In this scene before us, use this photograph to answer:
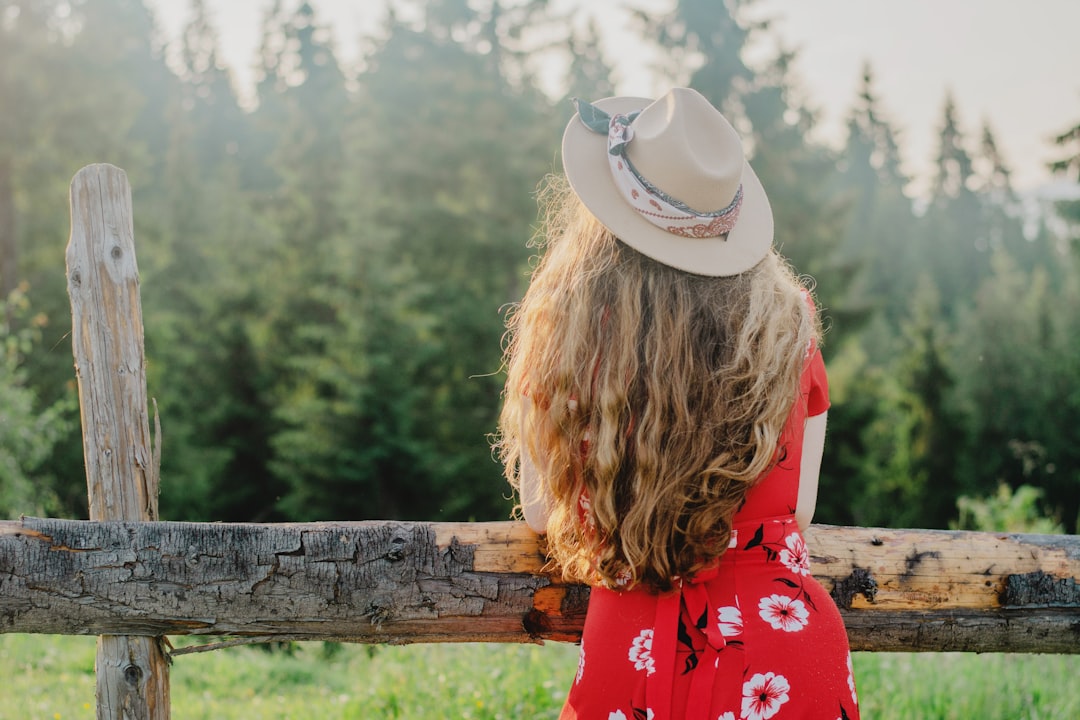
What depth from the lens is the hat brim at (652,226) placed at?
1851 mm

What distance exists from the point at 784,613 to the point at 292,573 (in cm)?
152

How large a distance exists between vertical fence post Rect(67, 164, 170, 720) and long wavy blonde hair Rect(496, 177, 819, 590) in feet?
5.49

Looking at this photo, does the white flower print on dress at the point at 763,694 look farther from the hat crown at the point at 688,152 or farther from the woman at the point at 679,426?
the hat crown at the point at 688,152

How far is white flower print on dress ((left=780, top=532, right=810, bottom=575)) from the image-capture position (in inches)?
78.0

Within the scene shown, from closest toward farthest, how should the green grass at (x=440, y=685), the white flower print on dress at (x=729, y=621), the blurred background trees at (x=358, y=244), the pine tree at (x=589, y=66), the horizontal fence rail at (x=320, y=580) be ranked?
the white flower print on dress at (x=729, y=621)
the horizontal fence rail at (x=320, y=580)
the green grass at (x=440, y=685)
the blurred background trees at (x=358, y=244)
the pine tree at (x=589, y=66)

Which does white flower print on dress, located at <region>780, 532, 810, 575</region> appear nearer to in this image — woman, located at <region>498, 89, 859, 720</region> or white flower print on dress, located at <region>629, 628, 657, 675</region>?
woman, located at <region>498, 89, 859, 720</region>

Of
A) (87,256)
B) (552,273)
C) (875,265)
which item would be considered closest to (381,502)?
(87,256)

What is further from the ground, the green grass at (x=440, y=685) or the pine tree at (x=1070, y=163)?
the pine tree at (x=1070, y=163)

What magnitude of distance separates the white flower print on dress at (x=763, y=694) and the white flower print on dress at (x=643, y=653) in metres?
0.21

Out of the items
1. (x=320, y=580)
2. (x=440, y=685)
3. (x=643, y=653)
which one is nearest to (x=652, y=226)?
(x=643, y=653)

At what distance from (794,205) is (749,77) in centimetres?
275

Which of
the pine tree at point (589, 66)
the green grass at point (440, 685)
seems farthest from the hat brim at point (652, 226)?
the pine tree at point (589, 66)

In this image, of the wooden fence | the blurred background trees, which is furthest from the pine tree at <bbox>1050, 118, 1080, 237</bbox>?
the wooden fence

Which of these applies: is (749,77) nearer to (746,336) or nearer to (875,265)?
(746,336)
